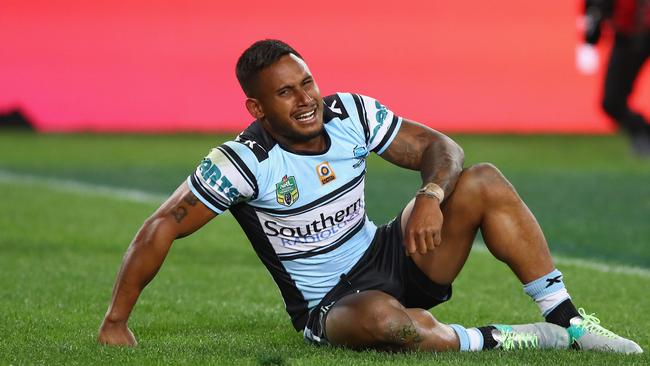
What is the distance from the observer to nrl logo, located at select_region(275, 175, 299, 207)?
17.5ft

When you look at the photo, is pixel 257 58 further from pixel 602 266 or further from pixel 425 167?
pixel 602 266

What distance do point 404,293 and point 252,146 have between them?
91 cm

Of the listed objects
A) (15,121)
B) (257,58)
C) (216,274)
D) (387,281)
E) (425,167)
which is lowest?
(15,121)

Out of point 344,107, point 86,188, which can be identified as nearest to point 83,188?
point 86,188

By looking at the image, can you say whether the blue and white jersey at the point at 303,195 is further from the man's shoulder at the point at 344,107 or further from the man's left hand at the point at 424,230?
the man's left hand at the point at 424,230

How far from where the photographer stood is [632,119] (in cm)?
1797

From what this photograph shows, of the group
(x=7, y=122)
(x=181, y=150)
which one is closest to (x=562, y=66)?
(x=181, y=150)

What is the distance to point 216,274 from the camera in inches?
324

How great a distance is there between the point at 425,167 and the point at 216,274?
2988 millimetres

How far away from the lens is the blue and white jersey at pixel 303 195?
5.26 metres

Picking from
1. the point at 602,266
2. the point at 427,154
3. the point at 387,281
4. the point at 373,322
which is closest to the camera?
the point at 373,322

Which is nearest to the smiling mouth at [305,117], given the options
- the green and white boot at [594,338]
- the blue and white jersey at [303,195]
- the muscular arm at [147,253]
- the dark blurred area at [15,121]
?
the blue and white jersey at [303,195]

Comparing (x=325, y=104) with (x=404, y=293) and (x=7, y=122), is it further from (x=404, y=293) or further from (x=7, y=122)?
(x=7, y=122)

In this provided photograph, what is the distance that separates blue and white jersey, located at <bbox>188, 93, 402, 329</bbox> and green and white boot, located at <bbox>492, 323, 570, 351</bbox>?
693 mm
